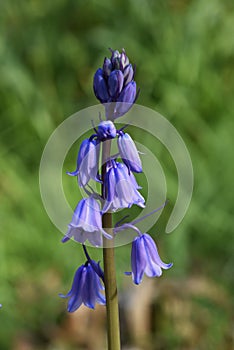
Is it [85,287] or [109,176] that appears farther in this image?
[85,287]

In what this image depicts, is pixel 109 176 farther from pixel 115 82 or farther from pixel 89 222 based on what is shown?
pixel 115 82

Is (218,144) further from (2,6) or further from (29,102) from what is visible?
(2,6)

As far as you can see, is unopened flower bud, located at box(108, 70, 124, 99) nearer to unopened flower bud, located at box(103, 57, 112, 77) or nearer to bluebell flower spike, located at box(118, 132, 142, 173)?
unopened flower bud, located at box(103, 57, 112, 77)

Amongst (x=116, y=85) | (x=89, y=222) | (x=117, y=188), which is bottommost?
(x=89, y=222)

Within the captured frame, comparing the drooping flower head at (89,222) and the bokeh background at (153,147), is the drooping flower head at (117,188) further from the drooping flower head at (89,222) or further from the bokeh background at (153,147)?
the bokeh background at (153,147)

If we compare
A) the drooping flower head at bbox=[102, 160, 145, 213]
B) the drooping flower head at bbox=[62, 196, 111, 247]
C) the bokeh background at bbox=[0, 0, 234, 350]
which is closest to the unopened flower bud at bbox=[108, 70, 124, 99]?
the drooping flower head at bbox=[102, 160, 145, 213]

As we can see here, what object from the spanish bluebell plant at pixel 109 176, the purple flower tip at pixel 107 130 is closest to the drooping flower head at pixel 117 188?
the spanish bluebell plant at pixel 109 176

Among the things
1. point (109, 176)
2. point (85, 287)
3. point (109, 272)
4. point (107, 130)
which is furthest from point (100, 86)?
point (85, 287)
